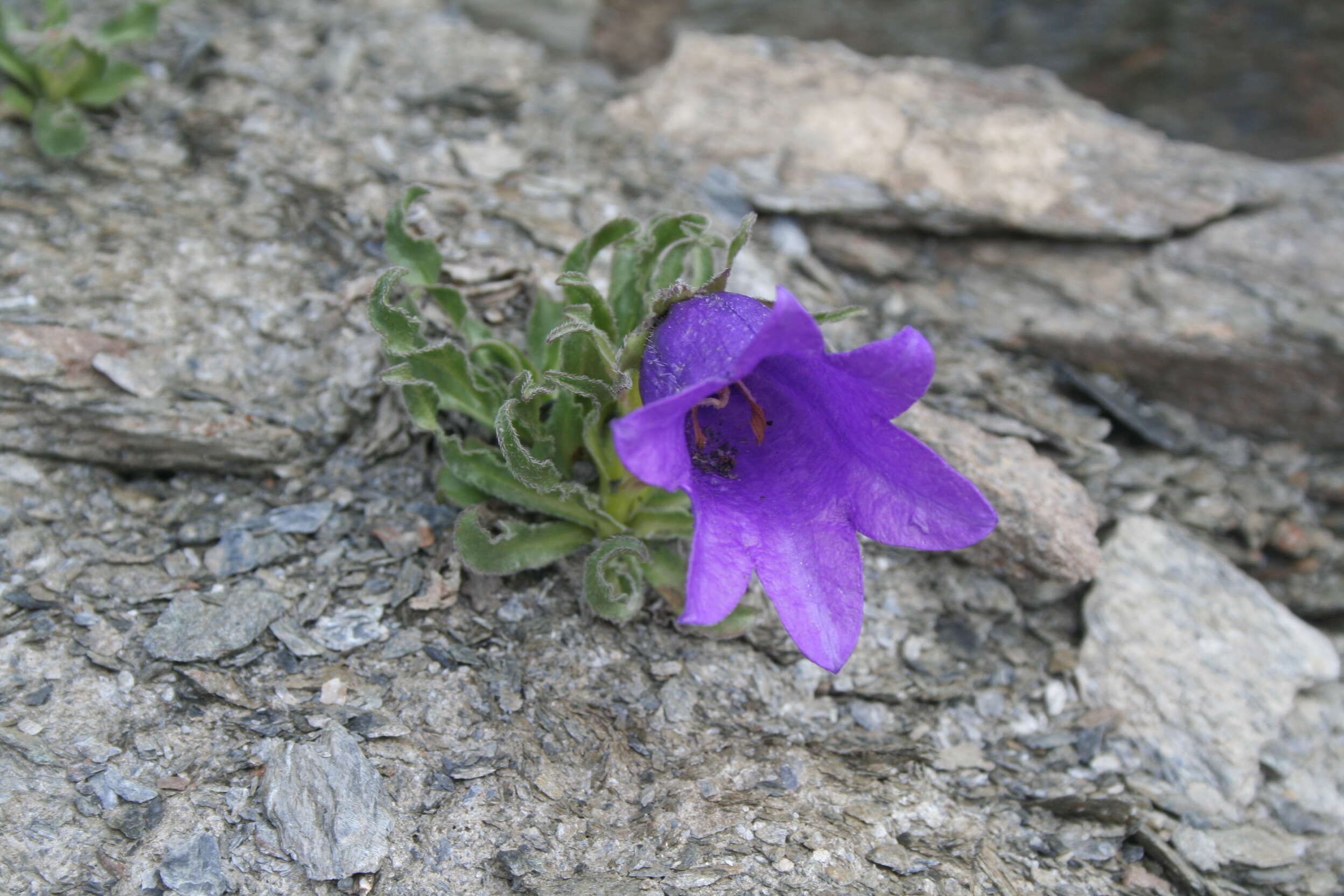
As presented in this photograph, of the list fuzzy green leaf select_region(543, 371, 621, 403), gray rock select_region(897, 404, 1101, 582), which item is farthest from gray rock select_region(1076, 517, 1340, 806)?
fuzzy green leaf select_region(543, 371, 621, 403)

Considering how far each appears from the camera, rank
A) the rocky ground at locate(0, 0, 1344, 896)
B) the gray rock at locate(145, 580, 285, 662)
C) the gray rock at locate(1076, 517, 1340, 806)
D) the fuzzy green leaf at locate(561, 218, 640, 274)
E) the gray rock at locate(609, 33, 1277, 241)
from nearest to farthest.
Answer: the rocky ground at locate(0, 0, 1344, 896) < the gray rock at locate(145, 580, 285, 662) < the fuzzy green leaf at locate(561, 218, 640, 274) < the gray rock at locate(1076, 517, 1340, 806) < the gray rock at locate(609, 33, 1277, 241)

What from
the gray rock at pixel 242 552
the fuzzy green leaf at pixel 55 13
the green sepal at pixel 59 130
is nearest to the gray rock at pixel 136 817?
the gray rock at pixel 242 552

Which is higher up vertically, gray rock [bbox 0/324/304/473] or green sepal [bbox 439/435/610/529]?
green sepal [bbox 439/435/610/529]

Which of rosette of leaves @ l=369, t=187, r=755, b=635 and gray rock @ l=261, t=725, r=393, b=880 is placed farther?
rosette of leaves @ l=369, t=187, r=755, b=635

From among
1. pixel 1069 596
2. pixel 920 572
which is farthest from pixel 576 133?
pixel 1069 596

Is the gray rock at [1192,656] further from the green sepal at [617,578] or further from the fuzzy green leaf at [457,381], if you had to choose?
the fuzzy green leaf at [457,381]

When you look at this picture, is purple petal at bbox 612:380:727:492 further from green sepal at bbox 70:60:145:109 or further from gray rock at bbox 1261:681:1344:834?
green sepal at bbox 70:60:145:109

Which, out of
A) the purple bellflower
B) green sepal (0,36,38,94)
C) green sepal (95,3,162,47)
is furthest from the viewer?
green sepal (95,3,162,47)
